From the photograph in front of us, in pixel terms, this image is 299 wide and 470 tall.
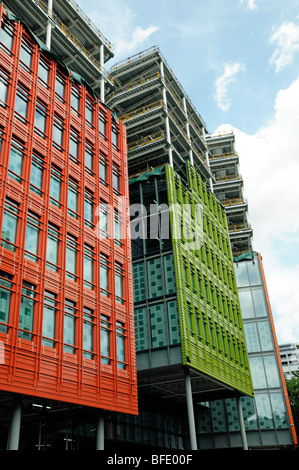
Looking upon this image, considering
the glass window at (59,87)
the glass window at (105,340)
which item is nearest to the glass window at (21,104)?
the glass window at (59,87)

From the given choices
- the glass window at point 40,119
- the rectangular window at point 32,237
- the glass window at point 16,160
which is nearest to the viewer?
the rectangular window at point 32,237

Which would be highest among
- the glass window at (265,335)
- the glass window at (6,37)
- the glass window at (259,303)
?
the glass window at (6,37)

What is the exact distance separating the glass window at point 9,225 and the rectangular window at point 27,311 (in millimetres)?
2418

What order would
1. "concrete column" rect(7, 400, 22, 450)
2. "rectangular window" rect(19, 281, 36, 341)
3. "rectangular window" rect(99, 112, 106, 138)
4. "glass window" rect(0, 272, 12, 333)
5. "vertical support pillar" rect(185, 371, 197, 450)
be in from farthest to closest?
"rectangular window" rect(99, 112, 106, 138), "vertical support pillar" rect(185, 371, 197, 450), "rectangular window" rect(19, 281, 36, 341), "glass window" rect(0, 272, 12, 333), "concrete column" rect(7, 400, 22, 450)

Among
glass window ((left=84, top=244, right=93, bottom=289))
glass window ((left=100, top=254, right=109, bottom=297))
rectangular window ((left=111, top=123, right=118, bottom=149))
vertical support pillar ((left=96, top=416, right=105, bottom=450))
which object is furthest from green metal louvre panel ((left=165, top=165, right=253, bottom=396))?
glass window ((left=84, top=244, right=93, bottom=289))

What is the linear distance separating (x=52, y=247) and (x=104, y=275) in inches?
227

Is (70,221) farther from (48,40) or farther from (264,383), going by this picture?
(264,383)

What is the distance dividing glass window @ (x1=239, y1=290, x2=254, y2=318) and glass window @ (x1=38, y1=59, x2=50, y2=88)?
1661 inches

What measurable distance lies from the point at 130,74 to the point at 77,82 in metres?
23.4

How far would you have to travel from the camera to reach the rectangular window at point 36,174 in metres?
29.8

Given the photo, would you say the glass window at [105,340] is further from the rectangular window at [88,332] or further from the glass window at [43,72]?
the glass window at [43,72]

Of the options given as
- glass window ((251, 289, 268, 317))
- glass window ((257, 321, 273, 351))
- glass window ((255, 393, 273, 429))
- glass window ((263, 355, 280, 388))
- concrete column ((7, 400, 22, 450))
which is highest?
glass window ((251, 289, 268, 317))

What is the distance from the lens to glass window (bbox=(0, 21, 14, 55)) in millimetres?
31261

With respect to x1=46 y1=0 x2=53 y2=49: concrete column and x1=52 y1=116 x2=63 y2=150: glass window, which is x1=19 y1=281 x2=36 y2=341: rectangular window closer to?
x1=52 y1=116 x2=63 y2=150: glass window
